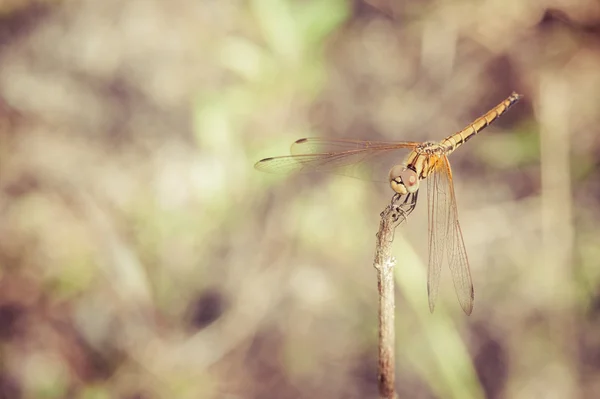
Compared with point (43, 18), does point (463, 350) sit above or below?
below

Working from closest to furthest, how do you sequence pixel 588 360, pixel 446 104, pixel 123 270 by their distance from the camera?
pixel 588 360 → pixel 123 270 → pixel 446 104

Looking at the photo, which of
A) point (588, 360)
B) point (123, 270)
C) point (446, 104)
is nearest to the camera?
point (588, 360)

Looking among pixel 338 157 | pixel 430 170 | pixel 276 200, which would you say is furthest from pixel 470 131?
pixel 276 200

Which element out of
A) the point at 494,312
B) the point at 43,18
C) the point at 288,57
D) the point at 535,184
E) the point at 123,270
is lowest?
the point at 494,312

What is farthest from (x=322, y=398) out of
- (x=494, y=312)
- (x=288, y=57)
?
(x=288, y=57)

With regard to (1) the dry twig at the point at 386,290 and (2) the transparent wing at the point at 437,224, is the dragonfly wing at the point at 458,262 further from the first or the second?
(1) the dry twig at the point at 386,290

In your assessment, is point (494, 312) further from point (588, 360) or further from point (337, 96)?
point (337, 96)

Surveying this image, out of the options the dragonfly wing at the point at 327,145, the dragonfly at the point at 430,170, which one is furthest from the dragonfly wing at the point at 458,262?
the dragonfly wing at the point at 327,145

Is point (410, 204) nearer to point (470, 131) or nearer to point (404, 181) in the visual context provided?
point (404, 181)
